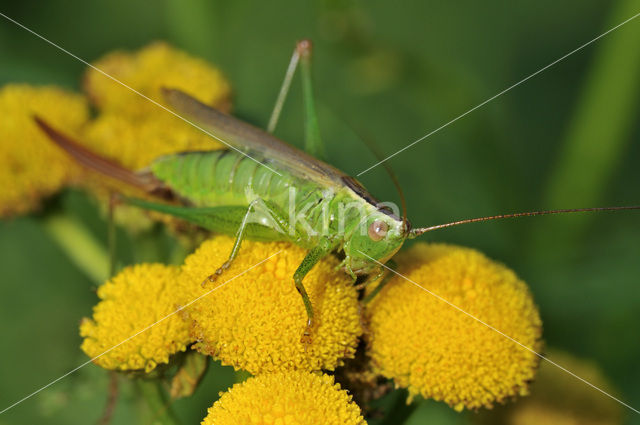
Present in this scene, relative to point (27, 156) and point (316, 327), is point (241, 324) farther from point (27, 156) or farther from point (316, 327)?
point (27, 156)

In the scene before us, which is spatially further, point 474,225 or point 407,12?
point 407,12

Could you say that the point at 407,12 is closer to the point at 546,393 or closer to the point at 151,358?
the point at 546,393

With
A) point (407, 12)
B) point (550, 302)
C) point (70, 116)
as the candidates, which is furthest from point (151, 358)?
point (407, 12)

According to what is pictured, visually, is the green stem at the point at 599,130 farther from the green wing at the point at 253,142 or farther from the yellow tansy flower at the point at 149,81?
the yellow tansy flower at the point at 149,81

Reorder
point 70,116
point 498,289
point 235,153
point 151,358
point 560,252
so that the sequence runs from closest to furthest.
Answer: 1. point 151,358
2. point 498,289
3. point 235,153
4. point 70,116
5. point 560,252

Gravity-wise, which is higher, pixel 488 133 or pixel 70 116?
pixel 488 133

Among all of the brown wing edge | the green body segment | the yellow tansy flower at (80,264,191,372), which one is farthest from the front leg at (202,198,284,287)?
the brown wing edge
